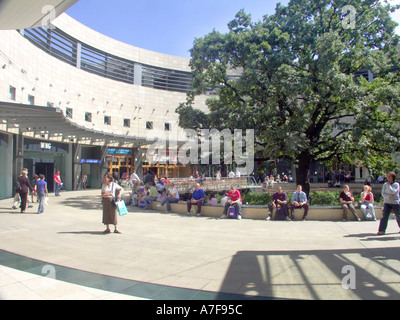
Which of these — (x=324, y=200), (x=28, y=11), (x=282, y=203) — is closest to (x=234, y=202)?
(x=282, y=203)

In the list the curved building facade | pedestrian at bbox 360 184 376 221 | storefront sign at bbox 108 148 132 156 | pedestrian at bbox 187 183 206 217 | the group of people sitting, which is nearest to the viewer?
pedestrian at bbox 360 184 376 221

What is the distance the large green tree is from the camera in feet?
42.9

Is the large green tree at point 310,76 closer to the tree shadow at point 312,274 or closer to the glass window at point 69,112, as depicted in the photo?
the tree shadow at point 312,274

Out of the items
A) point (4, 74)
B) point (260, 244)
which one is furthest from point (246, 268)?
point (4, 74)

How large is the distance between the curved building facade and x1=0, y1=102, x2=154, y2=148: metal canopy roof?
0.08 meters

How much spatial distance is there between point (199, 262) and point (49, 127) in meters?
17.4

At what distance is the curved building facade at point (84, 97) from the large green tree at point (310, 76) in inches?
395

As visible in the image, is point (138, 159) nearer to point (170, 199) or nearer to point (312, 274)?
point (170, 199)

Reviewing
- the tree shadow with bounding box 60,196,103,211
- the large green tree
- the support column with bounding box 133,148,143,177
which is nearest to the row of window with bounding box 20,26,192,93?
the support column with bounding box 133,148,143,177

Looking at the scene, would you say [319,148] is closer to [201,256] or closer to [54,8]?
[201,256]

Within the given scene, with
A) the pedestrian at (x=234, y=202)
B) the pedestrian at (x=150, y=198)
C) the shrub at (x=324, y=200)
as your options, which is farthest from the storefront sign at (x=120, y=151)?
the shrub at (x=324, y=200)

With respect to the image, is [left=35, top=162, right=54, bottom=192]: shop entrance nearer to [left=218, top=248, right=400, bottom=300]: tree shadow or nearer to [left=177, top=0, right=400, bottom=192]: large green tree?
[left=177, top=0, right=400, bottom=192]: large green tree

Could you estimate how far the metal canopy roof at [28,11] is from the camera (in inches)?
238
